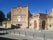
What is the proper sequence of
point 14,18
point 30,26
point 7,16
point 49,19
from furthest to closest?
point 7,16 < point 14,18 < point 30,26 < point 49,19

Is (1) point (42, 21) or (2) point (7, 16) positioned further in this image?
(2) point (7, 16)

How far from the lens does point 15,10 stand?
64.1 m

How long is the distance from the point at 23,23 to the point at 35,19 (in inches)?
327

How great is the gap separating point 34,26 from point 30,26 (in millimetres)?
3365

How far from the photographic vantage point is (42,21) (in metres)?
51.7

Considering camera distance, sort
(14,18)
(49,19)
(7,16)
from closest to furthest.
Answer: (49,19), (14,18), (7,16)

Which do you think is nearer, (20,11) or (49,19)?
(49,19)

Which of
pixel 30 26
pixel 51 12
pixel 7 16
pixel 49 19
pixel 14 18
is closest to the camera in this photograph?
pixel 49 19

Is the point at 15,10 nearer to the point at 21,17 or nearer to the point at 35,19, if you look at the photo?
the point at 21,17

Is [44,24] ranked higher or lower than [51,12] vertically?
lower

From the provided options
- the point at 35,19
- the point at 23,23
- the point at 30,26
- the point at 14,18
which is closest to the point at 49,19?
the point at 35,19

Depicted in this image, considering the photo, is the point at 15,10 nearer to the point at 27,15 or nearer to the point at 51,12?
the point at 27,15

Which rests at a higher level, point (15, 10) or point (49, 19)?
point (15, 10)

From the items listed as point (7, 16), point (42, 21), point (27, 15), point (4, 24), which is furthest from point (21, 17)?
point (7, 16)
